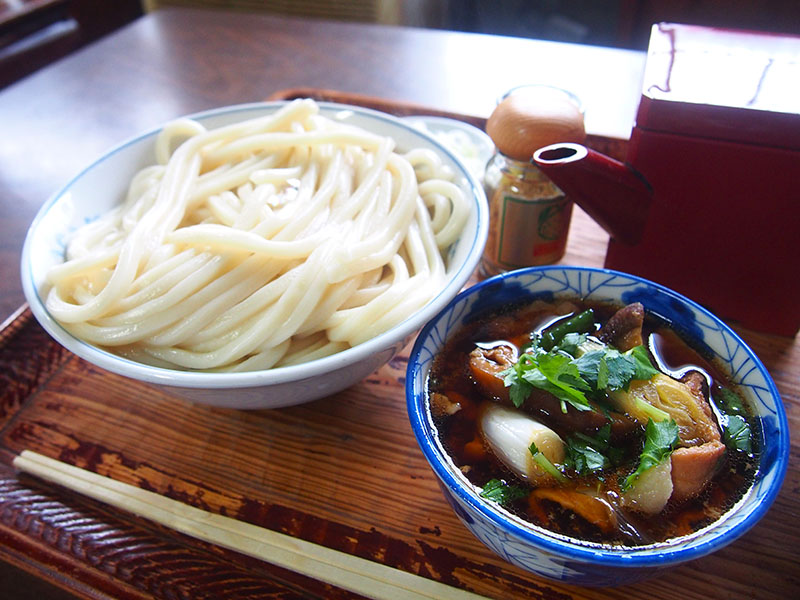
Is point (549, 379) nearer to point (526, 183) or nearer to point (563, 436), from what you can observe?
point (563, 436)

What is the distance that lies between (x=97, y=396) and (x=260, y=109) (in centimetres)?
75

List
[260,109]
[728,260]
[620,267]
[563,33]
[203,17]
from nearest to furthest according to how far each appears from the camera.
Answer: [728,260]
[620,267]
[260,109]
[203,17]
[563,33]

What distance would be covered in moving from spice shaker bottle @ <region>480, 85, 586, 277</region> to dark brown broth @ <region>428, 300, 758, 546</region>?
10.4 inches

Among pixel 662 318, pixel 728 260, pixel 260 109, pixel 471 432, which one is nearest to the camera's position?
pixel 471 432

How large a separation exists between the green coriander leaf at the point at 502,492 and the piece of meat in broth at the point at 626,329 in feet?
1.01

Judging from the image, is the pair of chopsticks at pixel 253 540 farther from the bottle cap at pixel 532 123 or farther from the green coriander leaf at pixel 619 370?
the bottle cap at pixel 532 123

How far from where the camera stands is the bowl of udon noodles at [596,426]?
77cm

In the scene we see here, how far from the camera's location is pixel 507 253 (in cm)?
135

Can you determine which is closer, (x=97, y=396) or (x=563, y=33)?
(x=97, y=396)

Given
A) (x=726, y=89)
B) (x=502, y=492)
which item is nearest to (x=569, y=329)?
(x=502, y=492)

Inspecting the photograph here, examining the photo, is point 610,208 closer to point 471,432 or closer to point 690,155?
point 690,155

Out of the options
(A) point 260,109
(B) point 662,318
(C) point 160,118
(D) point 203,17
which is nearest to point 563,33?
(D) point 203,17

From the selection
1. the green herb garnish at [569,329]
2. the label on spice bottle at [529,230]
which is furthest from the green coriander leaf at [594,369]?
the label on spice bottle at [529,230]

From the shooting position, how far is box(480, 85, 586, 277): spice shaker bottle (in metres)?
1.16
